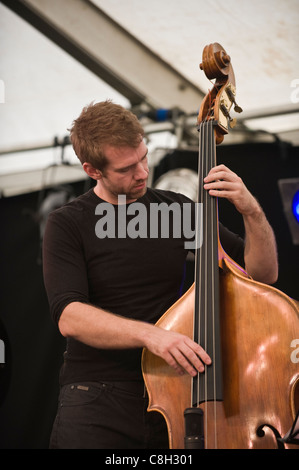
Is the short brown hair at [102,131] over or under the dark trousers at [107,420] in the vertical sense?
over

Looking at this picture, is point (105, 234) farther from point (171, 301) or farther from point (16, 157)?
point (16, 157)

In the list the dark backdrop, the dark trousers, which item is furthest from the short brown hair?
the dark backdrop

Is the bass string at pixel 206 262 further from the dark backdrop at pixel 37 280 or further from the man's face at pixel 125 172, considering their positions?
the dark backdrop at pixel 37 280

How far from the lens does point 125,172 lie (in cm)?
205

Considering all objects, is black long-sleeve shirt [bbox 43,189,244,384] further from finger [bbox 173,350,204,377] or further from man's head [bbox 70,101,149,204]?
finger [bbox 173,350,204,377]

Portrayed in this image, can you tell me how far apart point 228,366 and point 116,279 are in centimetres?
52

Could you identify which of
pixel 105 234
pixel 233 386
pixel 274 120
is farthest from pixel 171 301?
pixel 274 120

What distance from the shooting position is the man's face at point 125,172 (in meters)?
2.05

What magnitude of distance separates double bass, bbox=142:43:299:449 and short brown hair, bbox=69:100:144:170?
0.44 meters

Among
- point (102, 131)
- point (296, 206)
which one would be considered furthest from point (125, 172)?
point (296, 206)

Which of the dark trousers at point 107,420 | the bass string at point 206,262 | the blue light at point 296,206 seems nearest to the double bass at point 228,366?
the bass string at point 206,262

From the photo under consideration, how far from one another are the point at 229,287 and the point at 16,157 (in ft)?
10.3

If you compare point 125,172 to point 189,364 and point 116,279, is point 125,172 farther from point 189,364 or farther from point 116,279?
point 189,364

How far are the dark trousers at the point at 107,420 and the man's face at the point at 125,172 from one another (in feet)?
2.19
